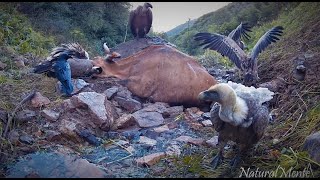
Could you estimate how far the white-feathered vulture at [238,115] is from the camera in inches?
104

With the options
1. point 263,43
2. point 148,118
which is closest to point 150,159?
point 148,118

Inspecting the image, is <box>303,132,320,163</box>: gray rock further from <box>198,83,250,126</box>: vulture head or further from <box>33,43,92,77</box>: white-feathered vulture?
<box>33,43,92,77</box>: white-feathered vulture

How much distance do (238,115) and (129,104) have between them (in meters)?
1.80

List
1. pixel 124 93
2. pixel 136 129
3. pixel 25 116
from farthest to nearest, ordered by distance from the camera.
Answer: pixel 124 93 < pixel 136 129 < pixel 25 116

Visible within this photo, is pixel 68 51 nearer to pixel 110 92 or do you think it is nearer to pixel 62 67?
pixel 62 67

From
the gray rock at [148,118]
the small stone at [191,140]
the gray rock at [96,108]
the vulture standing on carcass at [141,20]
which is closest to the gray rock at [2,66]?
the gray rock at [96,108]

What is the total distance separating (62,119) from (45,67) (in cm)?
131

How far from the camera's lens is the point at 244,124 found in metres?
2.72

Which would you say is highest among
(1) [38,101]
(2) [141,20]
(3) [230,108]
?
(2) [141,20]

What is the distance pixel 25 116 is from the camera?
3357mm

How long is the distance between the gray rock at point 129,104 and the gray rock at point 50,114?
2.96 ft

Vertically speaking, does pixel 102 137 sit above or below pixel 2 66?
below

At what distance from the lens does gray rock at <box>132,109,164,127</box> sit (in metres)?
3.74

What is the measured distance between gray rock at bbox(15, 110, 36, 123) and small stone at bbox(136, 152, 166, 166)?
48.4 inches
